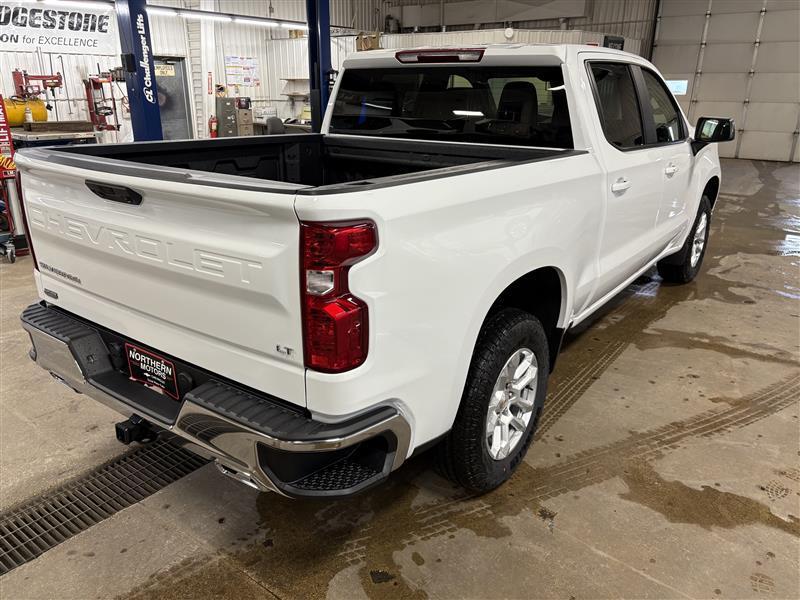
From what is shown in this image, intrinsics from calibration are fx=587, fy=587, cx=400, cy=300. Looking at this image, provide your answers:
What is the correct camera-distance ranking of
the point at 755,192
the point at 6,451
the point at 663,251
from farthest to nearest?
the point at 755,192
the point at 663,251
the point at 6,451

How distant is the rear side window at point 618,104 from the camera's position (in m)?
2.92

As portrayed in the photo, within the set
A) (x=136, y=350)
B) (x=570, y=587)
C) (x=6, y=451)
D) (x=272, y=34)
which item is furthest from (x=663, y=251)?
(x=272, y=34)

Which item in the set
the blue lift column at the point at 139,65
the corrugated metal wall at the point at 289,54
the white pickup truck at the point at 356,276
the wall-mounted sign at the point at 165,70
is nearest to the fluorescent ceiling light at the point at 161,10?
the wall-mounted sign at the point at 165,70

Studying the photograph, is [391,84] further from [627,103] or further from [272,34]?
[272,34]

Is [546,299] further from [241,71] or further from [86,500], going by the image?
[241,71]

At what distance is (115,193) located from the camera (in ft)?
6.00

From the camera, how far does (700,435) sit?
9.74 feet

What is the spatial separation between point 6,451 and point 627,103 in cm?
363

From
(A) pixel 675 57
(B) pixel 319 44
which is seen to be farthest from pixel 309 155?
(A) pixel 675 57

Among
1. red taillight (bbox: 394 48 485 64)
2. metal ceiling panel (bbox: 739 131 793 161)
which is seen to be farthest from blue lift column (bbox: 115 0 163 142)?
metal ceiling panel (bbox: 739 131 793 161)

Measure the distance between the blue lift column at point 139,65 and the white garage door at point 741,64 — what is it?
15048mm

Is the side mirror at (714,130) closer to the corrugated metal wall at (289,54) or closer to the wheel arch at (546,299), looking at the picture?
the wheel arch at (546,299)

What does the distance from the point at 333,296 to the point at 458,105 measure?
1.96 metres

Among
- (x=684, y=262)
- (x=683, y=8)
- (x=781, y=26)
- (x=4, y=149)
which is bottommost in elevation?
(x=684, y=262)
